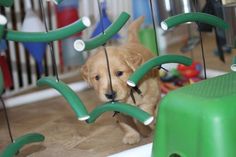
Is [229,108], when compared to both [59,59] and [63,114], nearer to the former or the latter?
[63,114]

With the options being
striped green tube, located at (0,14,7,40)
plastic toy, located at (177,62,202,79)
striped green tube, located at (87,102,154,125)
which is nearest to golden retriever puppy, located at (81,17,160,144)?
striped green tube, located at (87,102,154,125)

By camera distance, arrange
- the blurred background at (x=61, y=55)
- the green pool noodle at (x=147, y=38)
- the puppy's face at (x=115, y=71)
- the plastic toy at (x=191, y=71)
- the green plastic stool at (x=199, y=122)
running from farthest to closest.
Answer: the green pool noodle at (x=147, y=38) < the plastic toy at (x=191, y=71) < the blurred background at (x=61, y=55) < the puppy's face at (x=115, y=71) < the green plastic stool at (x=199, y=122)

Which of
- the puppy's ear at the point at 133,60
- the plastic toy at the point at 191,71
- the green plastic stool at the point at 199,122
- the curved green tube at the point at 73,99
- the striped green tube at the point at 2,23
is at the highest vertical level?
the striped green tube at the point at 2,23

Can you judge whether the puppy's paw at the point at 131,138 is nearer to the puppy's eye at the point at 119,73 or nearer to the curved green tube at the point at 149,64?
the puppy's eye at the point at 119,73

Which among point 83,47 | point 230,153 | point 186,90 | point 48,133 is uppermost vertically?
point 83,47

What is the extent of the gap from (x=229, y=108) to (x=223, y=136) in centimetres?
6

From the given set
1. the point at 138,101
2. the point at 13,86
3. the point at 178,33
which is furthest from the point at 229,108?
the point at 178,33

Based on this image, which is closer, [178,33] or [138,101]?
[138,101]

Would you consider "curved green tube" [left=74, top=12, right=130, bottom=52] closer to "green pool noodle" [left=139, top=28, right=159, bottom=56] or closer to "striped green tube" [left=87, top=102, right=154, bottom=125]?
"striped green tube" [left=87, top=102, right=154, bottom=125]

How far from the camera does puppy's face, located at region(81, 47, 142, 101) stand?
4.04 feet

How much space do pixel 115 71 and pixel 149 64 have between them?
0.25 m

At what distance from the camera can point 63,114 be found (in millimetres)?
1729

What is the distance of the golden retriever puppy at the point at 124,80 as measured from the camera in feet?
4.07

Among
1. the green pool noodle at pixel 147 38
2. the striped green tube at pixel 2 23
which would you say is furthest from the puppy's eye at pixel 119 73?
the green pool noodle at pixel 147 38
